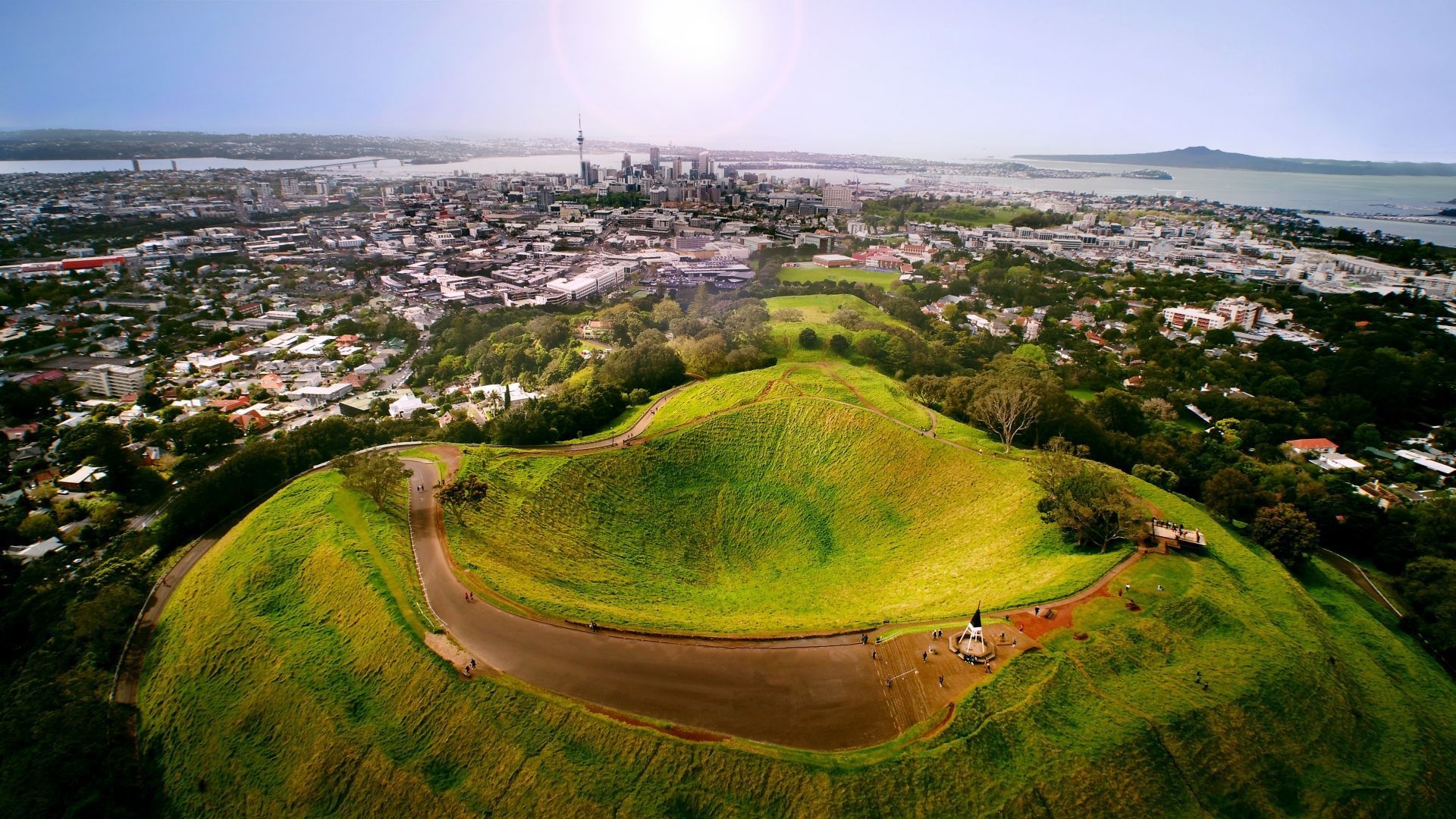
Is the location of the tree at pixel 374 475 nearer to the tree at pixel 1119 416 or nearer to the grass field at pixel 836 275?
the tree at pixel 1119 416

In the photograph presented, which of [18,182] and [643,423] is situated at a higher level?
[18,182]

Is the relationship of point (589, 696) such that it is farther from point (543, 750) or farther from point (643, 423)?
point (643, 423)

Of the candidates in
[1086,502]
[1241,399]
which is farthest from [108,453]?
[1241,399]

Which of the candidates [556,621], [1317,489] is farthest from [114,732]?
[1317,489]

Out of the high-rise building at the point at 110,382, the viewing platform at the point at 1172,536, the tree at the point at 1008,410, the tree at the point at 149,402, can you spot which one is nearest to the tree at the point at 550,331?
the tree at the point at 149,402

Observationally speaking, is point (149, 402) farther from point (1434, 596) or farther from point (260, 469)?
point (1434, 596)

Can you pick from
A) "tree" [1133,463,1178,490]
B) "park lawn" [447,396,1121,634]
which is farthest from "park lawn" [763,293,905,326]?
"tree" [1133,463,1178,490]
